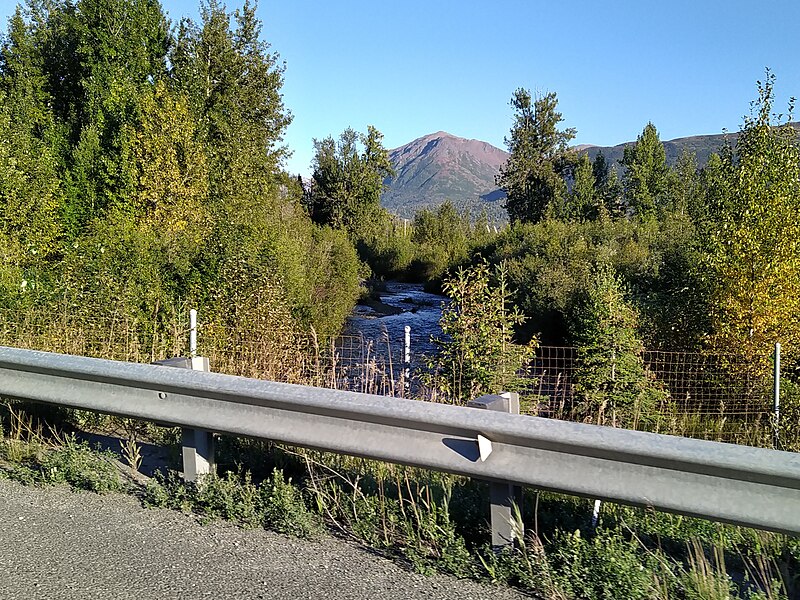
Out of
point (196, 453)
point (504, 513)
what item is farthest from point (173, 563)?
point (504, 513)

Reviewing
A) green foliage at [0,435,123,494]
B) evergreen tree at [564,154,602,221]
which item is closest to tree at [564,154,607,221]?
evergreen tree at [564,154,602,221]

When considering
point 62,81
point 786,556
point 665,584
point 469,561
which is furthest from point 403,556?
point 62,81

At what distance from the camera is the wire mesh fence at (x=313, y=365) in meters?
7.30

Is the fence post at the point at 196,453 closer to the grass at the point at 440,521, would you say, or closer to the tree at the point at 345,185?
the grass at the point at 440,521

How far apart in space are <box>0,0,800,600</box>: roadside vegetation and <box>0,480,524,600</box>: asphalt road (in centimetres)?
15

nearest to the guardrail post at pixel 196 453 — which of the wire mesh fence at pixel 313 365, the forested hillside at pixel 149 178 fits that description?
the wire mesh fence at pixel 313 365

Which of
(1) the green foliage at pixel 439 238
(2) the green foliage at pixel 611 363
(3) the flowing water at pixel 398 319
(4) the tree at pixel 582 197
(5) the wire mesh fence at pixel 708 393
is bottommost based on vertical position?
(3) the flowing water at pixel 398 319

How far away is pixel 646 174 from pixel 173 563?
58012 mm

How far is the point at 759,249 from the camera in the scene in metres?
12.2

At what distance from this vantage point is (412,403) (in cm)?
351

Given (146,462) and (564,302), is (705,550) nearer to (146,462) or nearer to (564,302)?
(146,462)

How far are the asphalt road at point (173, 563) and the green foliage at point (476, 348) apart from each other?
4520 mm

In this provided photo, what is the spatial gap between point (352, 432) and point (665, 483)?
59.4 inches

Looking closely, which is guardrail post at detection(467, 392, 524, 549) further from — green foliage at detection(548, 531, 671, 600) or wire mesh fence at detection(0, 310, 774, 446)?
wire mesh fence at detection(0, 310, 774, 446)
